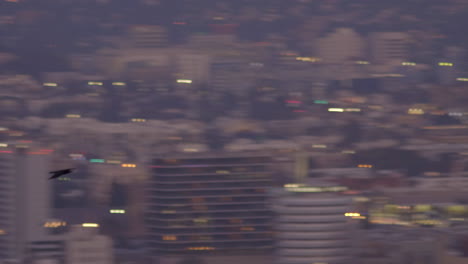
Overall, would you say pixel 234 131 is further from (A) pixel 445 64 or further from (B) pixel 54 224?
(A) pixel 445 64

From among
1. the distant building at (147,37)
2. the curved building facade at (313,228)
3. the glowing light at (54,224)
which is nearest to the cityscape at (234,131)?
the curved building facade at (313,228)

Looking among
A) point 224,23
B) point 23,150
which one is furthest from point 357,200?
point 224,23

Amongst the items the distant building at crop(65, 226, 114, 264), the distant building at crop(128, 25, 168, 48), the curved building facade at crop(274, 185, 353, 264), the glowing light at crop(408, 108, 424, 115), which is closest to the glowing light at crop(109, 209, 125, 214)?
the distant building at crop(65, 226, 114, 264)

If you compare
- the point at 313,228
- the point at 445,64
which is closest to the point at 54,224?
the point at 313,228

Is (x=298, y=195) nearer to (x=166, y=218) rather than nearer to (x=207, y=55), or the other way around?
(x=166, y=218)

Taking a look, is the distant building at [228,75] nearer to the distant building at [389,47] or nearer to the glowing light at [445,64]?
the distant building at [389,47]

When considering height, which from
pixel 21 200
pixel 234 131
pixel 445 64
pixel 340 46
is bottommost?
pixel 21 200
